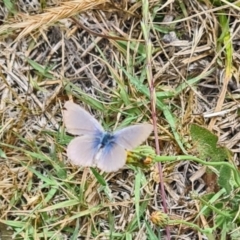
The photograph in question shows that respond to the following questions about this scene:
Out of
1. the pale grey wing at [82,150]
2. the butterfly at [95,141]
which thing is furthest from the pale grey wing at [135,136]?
the pale grey wing at [82,150]

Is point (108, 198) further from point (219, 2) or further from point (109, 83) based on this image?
point (219, 2)

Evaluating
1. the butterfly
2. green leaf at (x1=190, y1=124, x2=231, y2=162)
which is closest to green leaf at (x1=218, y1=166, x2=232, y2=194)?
green leaf at (x1=190, y1=124, x2=231, y2=162)

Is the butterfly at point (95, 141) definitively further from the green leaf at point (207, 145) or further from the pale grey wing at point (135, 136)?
the green leaf at point (207, 145)

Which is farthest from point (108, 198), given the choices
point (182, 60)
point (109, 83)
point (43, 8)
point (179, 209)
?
point (43, 8)

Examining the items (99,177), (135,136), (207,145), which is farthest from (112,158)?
(207,145)

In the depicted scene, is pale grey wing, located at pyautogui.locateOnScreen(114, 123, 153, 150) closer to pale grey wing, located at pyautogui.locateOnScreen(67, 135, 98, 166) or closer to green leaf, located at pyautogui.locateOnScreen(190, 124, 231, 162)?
pale grey wing, located at pyautogui.locateOnScreen(67, 135, 98, 166)

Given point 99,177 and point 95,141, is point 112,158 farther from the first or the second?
point 99,177

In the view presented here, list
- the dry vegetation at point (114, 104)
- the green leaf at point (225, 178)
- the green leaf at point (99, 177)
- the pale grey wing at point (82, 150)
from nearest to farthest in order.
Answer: the pale grey wing at point (82, 150)
the green leaf at point (225, 178)
the green leaf at point (99, 177)
the dry vegetation at point (114, 104)
